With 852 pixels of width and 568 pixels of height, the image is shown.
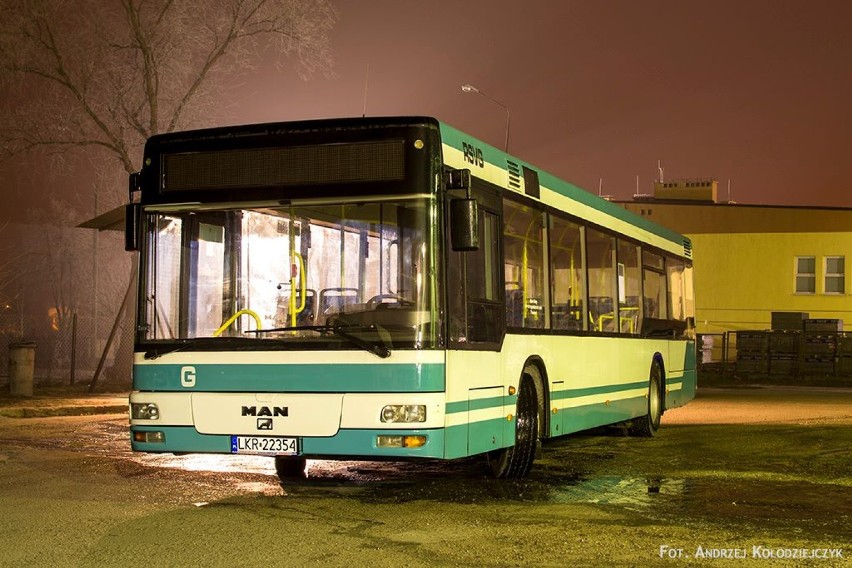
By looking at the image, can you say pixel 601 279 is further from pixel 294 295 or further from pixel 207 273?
pixel 207 273

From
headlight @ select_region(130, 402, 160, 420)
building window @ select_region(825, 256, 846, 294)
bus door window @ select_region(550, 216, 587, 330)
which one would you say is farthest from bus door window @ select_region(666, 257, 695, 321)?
building window @ select_region(825, 256, 846, 294)

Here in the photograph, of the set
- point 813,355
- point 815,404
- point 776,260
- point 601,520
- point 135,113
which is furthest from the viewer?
point 776,260

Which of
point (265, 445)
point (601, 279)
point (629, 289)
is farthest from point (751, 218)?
point (265, 445)

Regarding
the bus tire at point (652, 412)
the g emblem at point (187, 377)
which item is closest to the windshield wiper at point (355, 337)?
the g emblem at point (187, 377)

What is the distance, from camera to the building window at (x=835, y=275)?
51.0 metres

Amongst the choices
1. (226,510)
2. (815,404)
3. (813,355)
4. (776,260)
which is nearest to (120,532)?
(226,510)

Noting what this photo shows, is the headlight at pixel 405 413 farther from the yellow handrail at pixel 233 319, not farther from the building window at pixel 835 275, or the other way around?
the building window at pixel 835 275

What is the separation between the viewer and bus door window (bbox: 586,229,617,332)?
1453 centimetres

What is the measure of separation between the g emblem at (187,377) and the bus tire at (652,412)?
Result: 869 cm

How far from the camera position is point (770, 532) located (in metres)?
9.02

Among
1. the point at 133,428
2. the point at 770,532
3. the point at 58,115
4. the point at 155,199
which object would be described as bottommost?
the point at 770,532

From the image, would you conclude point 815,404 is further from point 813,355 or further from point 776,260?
point 776,260

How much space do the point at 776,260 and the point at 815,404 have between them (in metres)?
25.9

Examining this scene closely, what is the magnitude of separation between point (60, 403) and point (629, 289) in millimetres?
12438
